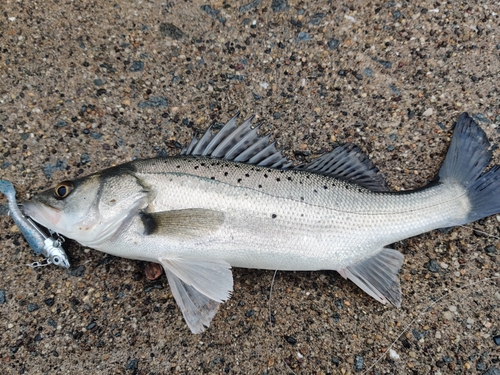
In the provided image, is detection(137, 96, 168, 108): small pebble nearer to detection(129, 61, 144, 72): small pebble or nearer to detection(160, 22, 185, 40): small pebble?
detection(129, 61, 144, 72): small pebble

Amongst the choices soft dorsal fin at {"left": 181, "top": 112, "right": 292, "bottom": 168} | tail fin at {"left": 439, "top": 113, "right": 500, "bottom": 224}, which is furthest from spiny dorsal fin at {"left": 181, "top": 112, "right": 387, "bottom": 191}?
tail fin at {"left": 439, "top": 113, "right": 500, "bottom": 224}

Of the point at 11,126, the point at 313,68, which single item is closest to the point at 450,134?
the point at 313,68

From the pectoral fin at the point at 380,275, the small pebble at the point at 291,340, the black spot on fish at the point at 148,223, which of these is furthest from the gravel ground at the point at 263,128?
the black spot on fish at the point at 148,223

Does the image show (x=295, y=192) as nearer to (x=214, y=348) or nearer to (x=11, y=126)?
(x=214, y=348)

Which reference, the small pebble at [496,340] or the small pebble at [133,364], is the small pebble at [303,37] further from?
the small pebble at [133,364]

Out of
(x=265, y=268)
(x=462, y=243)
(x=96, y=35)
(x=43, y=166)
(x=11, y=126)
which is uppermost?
(x=96, y=35)
